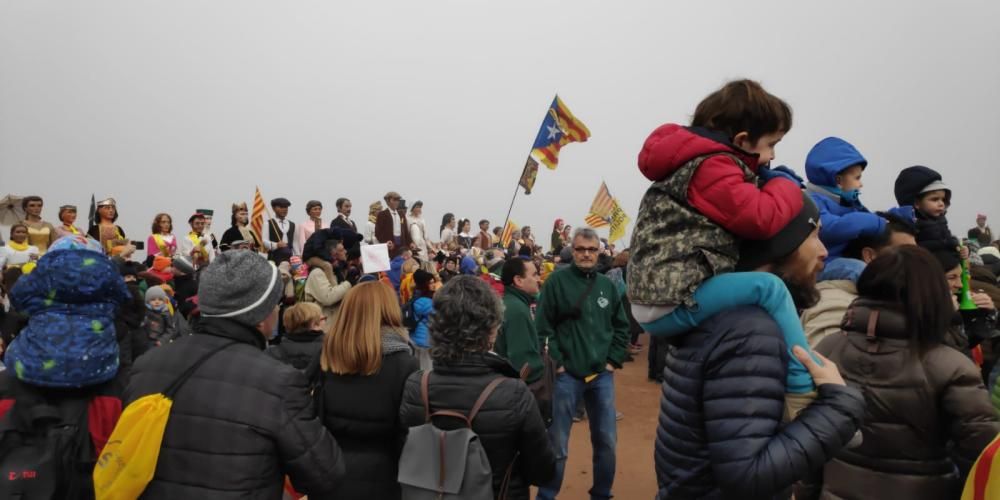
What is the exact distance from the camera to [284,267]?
991 centimetres

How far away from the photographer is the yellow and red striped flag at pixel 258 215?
11.4 meters

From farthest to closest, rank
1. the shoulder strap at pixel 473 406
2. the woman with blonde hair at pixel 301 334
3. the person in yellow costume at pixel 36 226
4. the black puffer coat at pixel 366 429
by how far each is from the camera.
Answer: the person in yellow costume at pixel 36 226 < the woman with blonde hair at pixel 301 334 < the black puffer coat at pixel 366 429 < the shoulder strap at pixel 473 406

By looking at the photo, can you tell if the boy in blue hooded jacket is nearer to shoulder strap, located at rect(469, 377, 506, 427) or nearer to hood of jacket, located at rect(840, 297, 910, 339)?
hood of jacket, located at rect(840, 297, 910, 339)

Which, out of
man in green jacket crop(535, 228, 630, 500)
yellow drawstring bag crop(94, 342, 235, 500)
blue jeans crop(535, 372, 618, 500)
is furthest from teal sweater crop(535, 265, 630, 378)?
yellow drawstring bag crop(94, 342, 235, 500)


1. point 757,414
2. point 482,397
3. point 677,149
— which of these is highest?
point 677,149

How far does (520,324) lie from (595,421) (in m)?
1.06

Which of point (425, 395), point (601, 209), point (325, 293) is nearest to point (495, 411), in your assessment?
point (425, 395)

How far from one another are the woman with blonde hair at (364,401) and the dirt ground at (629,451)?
2898mm

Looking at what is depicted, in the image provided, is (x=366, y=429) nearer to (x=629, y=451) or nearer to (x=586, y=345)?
(x=586, y=345)

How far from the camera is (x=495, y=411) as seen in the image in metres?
2.77

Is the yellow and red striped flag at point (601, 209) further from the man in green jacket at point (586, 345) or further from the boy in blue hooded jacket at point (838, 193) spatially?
the boy in blue hooded jacket at point (838, 193)

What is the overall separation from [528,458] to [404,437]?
0.67 m

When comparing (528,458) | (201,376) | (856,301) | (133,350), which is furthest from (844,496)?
(133,350)

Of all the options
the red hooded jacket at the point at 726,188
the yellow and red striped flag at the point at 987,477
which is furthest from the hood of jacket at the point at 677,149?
the yellow and red striped flag at the point at 987,477
